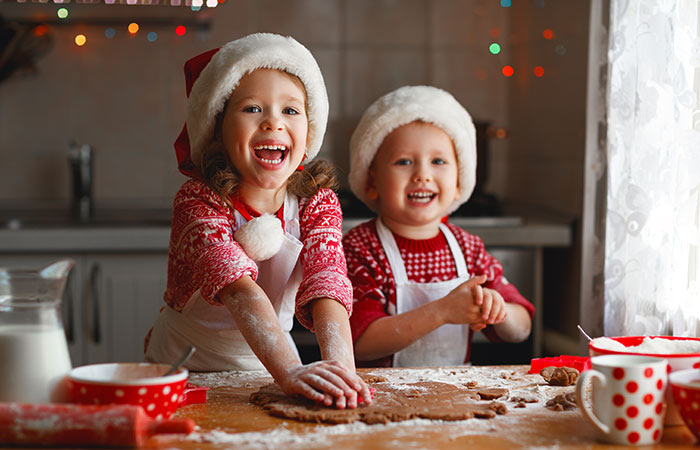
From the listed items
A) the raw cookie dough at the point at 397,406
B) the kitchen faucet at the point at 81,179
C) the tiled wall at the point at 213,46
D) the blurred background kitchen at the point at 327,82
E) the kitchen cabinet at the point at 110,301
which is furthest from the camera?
the tiled wall at the point at 213,46

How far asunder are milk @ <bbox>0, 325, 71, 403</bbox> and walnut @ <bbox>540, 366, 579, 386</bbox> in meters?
0.63

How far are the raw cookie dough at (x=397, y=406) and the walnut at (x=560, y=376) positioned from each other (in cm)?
13

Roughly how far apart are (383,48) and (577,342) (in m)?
1.34

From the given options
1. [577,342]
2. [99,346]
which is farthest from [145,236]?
[577,342]

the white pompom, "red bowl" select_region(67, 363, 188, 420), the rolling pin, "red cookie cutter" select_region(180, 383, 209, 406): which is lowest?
"red cookie cutter" select_region(180, 383, 209, 406)

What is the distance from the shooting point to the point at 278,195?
124 cm

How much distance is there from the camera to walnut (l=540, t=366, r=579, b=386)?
Result: 104 centimetres

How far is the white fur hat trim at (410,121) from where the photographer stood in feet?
4.83

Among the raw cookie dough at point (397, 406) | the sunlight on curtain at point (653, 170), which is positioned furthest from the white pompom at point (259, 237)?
the sunlight on curtain at point (653, 170)

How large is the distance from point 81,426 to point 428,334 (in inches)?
31.6

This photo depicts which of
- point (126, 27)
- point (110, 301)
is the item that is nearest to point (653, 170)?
point (110, 301)

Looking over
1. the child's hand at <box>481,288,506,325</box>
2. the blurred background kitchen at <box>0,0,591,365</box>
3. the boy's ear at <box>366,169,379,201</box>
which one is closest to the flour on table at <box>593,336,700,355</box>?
the child's hand at <box>481,288,506,325</box>

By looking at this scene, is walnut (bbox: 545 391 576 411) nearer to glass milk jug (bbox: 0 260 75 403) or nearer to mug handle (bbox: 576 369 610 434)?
mug handle (bbox: 576 369 610 434)

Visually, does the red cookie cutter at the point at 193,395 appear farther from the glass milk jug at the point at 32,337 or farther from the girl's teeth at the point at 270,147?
the girl's teeth at the point at 270,147
